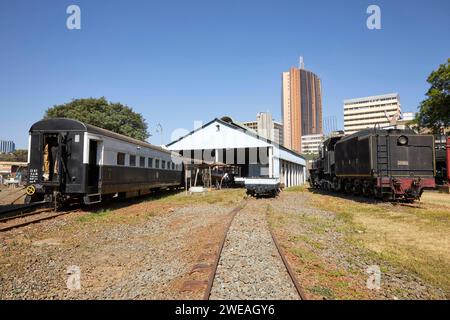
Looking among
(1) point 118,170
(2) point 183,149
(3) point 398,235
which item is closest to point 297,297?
(3) point 398,235

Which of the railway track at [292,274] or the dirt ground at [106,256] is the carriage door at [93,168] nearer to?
the dirt ground at [106,256]

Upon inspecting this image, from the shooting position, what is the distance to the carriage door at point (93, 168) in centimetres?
1235

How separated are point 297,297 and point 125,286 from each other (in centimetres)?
281

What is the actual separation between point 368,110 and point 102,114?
135 m

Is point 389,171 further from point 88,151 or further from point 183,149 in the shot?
point 183,149

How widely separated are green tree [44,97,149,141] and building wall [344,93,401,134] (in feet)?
384

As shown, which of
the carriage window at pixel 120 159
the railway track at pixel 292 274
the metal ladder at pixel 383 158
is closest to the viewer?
the railway track at pixel 292 274

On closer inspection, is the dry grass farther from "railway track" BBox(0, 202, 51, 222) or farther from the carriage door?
"railway track" BBox(0, 202, 51, 222)

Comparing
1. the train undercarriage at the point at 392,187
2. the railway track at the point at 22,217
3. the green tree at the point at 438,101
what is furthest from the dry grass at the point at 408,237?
the green tree at the point at 438,101

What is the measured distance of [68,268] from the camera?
237 inches

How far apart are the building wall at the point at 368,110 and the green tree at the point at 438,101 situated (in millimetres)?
114560

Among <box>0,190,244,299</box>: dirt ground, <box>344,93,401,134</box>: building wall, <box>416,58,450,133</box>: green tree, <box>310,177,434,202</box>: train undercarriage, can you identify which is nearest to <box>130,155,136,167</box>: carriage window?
<box>0,190,244,299</box>: dirt ground

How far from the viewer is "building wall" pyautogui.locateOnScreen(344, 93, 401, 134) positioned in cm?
14125

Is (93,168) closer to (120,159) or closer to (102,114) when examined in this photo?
(120,159)
